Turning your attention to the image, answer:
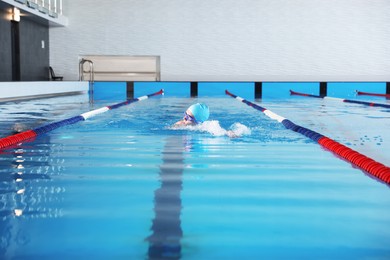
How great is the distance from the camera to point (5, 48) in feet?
43.4

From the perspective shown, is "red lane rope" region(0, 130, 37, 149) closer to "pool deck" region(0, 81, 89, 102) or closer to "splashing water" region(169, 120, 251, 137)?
"splashing water" region(169, 120, 251, 137)

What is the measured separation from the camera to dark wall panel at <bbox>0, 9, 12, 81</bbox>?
1291 centimetres

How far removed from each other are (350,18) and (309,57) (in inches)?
70.6

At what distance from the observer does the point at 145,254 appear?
1.37 metres

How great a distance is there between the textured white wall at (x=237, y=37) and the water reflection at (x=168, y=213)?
13.8m

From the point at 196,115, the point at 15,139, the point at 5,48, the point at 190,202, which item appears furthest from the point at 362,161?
the point at 5,48

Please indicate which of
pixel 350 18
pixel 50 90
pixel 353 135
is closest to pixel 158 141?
pixel 353 135

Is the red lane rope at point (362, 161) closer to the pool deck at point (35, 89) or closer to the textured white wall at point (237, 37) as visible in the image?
the pool deck at point (35, 89)

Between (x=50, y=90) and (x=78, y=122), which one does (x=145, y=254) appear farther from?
(x=50, y=90)

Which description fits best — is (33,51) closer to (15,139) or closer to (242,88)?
(242,88)

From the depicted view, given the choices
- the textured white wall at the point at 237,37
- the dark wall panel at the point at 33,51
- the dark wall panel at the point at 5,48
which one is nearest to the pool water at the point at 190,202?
the dark wall panel at the point at 5,48

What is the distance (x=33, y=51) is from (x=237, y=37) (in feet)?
20.0

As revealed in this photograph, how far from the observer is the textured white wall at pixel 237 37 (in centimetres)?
1644

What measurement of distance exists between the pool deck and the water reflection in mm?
7559
